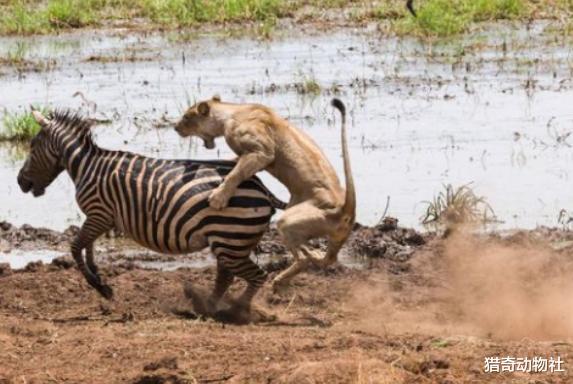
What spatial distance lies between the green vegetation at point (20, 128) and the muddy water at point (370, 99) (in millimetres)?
281

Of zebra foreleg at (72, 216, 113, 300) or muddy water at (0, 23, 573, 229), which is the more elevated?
muddy water at (0, 23, 573, 229)

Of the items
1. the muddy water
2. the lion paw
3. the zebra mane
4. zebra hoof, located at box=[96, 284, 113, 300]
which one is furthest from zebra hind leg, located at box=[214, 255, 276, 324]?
the muddy water

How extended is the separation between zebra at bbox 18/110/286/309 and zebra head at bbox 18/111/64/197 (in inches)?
0.7

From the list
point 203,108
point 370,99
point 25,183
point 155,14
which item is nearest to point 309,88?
point 370,99

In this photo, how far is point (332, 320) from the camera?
1050 cm

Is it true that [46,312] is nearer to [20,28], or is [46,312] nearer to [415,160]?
[415,160]

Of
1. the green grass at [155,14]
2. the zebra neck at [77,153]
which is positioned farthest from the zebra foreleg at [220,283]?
the green grass at [155,14]

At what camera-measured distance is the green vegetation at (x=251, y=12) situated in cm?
2216

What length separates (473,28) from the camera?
2180 cm

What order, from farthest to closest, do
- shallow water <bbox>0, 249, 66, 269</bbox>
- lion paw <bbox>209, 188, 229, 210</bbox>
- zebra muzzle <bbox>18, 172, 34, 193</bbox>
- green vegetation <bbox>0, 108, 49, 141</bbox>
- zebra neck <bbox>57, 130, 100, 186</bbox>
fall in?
1. green vegetation <bbox>0, 108, 49, 141</bbox>
2. shallow water <bbox>0, 249, 66, 269</bbox>
3. zebra muzzle <bbox>18, 172, 34, 193</bbox>
4. zebra neck <bbox>57, 130, 100, 186</bbox>
5. lion paw <bbox>209, 188, 229, 210</bbox>

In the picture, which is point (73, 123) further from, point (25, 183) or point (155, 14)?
point (155, 14)

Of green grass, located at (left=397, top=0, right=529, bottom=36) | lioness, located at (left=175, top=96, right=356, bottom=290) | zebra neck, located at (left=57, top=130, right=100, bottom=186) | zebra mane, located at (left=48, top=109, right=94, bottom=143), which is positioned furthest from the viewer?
green grass, located at (left=397, top=0, right=529, bottom=36)

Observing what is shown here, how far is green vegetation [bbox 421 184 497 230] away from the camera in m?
12.9

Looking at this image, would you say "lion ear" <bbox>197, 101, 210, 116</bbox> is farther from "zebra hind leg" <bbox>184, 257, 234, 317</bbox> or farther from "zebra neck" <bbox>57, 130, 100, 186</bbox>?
"zebra hind leg" <bbox>184, 257, 234, 317</bbox>
